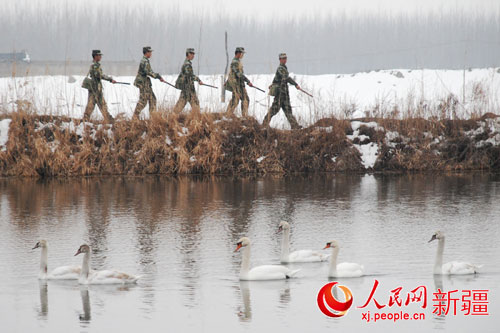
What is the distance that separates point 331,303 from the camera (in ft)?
28.9

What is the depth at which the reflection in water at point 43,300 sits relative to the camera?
8500 mm

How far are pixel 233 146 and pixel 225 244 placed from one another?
407 inches

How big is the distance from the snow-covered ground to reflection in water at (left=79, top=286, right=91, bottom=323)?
13170mm

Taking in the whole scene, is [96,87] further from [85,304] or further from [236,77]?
[85,304]

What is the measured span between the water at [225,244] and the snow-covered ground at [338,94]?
3367mm

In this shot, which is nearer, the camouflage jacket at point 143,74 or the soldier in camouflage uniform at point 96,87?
the soldier in camouflage uniform at point 96,87

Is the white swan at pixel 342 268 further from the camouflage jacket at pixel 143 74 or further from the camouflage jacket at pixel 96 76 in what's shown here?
the camouflage jacket at pixel 96 76

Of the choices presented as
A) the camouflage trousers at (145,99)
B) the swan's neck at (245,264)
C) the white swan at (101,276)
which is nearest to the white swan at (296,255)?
the swan's neck at (245,264)

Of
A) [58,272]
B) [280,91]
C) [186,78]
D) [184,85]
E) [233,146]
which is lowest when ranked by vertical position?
[58,272]

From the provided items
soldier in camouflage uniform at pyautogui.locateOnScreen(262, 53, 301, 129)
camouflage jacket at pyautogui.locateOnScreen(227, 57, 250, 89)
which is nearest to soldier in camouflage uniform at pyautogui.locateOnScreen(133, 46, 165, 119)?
camouflage jacket at pyautogui.locateOnScreen(227, 57, 250, 89)

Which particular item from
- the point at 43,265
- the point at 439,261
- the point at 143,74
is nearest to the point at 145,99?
the point at 143,74

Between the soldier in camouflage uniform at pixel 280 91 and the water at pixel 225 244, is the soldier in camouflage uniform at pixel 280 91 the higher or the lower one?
the higher one

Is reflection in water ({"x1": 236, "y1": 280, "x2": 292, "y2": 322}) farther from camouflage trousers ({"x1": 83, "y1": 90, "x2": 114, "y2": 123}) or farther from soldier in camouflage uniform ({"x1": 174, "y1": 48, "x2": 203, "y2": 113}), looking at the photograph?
camouflage trousers ({"x1": 83, "y1": 90, "x2": 114, "y2": 123})

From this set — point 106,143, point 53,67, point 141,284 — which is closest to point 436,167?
point 106,143
